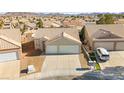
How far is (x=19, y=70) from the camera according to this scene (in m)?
6.28

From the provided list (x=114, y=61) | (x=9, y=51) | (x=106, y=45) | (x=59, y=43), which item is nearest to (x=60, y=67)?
(x=59, y=43)

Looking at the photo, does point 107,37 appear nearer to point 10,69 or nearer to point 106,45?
point 106,45

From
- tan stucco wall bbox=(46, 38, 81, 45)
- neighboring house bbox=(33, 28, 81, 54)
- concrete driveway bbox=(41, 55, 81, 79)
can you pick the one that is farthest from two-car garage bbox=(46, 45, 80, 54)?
concrete driveway bbox=(41, 55, 81, 79)

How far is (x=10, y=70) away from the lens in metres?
6.22

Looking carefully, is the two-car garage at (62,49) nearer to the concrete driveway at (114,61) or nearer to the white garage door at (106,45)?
the white garage door at (106,45)

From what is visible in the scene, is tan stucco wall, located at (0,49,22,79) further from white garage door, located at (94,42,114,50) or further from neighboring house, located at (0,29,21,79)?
white garage door, located at (94,42,114,50)

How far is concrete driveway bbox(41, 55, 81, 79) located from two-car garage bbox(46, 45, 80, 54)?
443mm

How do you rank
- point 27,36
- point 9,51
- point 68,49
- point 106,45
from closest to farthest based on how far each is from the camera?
point 9,51
point 68,49
point 106,45
point 27,36

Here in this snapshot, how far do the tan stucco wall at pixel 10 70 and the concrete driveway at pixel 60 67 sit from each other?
100 centimetres

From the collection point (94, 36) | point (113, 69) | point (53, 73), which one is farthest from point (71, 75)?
point (94, 36)

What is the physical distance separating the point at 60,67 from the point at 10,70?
195 centimetres
